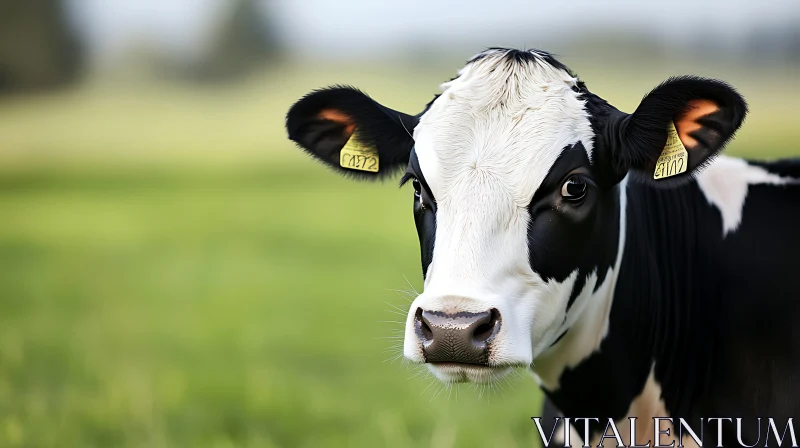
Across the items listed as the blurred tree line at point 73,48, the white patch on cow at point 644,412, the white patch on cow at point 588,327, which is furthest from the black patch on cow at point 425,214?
the blurred tree line at point 73,48

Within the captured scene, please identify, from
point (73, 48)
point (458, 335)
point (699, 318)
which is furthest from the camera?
point (73, 48)

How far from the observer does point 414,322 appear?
291 cm

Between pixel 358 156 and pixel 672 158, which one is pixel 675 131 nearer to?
pixel 672 158

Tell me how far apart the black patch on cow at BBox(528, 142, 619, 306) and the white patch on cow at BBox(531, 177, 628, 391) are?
0.43ft

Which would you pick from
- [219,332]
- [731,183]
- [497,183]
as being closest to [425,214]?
[497,183]

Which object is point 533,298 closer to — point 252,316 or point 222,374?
point 222,374

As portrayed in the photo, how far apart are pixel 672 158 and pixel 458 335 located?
42.3 inches

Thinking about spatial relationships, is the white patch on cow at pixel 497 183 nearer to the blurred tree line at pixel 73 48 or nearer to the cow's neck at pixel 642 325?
the cow's neck at pixel 642 325

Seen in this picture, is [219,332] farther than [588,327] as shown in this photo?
Yes

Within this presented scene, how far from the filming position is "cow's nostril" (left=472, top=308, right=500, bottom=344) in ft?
9.36

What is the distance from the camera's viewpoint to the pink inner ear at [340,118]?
12.5ft

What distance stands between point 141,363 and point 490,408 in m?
3.60

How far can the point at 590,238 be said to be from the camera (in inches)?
129

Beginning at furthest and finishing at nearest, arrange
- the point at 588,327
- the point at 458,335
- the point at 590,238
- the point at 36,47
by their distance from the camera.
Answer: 1. the point at 36,47
2. the point at 588,327
3. the point at 590,238
4. the point at 458,335
